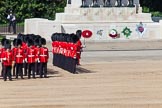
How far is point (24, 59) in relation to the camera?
2561cm

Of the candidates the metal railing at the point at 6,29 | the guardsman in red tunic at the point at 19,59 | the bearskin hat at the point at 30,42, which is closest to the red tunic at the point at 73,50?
the bearskin hat at the point at 30,42

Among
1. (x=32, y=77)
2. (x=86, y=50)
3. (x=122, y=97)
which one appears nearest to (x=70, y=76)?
(x=32, y=77)

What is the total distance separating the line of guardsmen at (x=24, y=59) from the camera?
24.8 m

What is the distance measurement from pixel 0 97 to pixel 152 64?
1223 centimetres

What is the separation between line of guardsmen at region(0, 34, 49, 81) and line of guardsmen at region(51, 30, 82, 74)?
5.21 ft

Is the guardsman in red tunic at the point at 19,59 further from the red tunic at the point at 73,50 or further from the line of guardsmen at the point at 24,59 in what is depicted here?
the red tunic at the point at 73,50

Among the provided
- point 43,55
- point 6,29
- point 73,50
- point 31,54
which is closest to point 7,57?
point 31,54

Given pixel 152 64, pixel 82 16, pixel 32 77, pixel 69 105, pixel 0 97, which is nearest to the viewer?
pixel 69 105

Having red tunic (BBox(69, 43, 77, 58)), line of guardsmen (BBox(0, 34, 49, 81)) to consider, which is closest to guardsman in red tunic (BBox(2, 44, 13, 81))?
line of guardsmen (BBox(0, 34, 49, 81))

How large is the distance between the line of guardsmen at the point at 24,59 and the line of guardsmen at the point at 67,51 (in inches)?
62.6

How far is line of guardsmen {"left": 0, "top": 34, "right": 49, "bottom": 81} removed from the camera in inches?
978

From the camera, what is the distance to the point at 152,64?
30.9 m

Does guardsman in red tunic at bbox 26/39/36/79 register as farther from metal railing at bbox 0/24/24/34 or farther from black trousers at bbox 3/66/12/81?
metal railing at bbox 0/24/24/34

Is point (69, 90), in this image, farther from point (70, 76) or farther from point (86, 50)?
point (86, 50)
